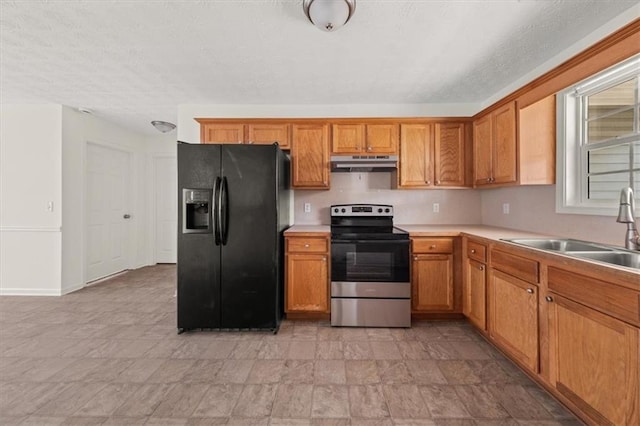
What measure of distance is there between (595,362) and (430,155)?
7.52 ft

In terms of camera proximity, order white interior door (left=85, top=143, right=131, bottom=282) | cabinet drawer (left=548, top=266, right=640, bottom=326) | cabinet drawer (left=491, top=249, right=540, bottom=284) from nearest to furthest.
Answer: cabinet drawer (left=548, top=266, right=640, bottom=326) < cabinet drawer (left=491, top=249, right=540, bottom=284) < white interior door (left=85, top=143, right=131, bottom=282)

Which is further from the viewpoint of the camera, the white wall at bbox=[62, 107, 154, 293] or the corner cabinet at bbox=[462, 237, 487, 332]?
the white wall at bbox=[62, 107, 154, 293]

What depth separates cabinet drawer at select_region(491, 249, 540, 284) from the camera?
176 centimetres

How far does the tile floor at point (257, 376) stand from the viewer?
161 centimetres

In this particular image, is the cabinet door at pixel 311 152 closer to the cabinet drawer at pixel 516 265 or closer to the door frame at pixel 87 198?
the cabinet drawer at pixel 516 265

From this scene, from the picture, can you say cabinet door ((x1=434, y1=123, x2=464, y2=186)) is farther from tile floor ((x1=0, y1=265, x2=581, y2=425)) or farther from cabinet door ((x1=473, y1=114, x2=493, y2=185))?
tile floor ((x1=0, y1=265, x2=581, y2=425))

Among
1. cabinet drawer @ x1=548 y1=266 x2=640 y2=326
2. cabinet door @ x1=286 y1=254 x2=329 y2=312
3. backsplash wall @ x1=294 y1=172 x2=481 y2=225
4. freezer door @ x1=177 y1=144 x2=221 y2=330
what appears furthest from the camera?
backsplash wall @ x1=294 y1=172 x2=481 y2=225

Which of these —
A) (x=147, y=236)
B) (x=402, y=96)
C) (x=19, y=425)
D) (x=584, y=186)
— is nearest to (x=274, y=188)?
(x=402, y=96)

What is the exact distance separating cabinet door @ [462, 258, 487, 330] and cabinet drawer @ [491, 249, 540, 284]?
0.21 meters

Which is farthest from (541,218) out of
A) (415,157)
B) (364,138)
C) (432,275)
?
(364,138)

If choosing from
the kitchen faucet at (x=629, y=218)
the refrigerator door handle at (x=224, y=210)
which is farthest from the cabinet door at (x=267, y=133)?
the kitchen faucet at (x=629, y=218)

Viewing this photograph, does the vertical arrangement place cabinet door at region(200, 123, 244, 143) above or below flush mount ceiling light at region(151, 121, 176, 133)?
below

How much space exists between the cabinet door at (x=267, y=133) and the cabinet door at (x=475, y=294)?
2315 millimetres

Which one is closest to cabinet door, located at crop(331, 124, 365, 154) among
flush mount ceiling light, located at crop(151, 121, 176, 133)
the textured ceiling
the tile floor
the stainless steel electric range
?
the textured ceiling
